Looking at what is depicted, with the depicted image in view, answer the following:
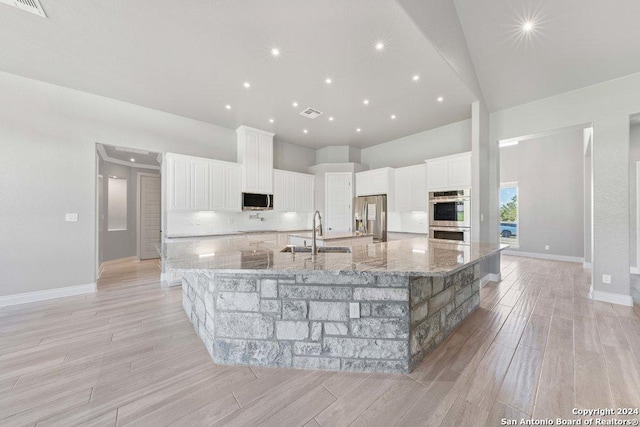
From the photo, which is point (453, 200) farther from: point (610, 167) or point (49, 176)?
point (49, 176)

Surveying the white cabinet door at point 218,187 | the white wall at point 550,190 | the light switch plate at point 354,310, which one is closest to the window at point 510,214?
the white wall at point 550,190

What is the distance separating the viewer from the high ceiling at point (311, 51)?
245 centimetres

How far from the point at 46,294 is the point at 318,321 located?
4.31 metres

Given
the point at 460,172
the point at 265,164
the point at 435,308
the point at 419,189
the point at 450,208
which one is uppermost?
the point at 265,164

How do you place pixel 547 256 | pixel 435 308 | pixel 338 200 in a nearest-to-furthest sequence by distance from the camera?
pixel 435 308, pixel 338 200, pixel 547 256

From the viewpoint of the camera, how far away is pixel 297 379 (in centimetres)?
175

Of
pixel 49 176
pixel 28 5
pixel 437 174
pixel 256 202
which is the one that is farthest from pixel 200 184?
pixel 437 174

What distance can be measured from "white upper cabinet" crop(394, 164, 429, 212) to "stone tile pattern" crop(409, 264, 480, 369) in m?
2.50

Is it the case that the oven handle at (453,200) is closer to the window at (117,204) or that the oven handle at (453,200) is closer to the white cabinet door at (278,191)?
the white cabinet door at (278,191)

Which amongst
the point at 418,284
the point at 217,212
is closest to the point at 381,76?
the point at 418,284

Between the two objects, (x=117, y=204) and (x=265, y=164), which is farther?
(x=117, y=204)

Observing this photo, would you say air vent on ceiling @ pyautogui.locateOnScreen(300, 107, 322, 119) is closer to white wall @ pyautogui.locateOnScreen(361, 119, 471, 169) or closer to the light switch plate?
white wall @ pyautogui.locateOnScreen(361, 119, 471, 169)

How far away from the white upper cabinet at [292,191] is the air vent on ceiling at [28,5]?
392 centimetres

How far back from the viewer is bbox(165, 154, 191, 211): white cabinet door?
436cm
